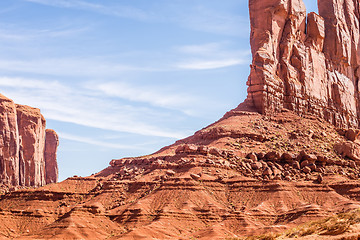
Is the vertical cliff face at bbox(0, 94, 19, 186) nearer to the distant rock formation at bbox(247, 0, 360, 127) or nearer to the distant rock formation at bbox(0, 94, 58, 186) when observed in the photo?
the distant rock formation at bbox(0, 94, 58, 186)

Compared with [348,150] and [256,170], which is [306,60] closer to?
[348,150]

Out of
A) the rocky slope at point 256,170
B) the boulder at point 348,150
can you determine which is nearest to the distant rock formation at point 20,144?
the rocky slope at point 256,170

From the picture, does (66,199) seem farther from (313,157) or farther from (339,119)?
(339,119)

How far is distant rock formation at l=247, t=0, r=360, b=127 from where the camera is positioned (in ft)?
462

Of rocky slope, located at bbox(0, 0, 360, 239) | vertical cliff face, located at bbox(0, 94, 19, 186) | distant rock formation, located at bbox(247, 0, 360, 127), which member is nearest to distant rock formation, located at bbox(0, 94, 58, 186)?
vertical cliff face, located at bbox(0, 94, 19, 186)

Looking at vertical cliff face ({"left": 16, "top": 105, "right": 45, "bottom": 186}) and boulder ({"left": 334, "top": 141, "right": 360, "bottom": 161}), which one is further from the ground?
vertical cliff face ({"left": 16, "top": 105, "right": 45, "bottom": 186})

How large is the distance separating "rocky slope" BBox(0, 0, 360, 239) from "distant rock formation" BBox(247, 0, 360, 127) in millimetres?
230

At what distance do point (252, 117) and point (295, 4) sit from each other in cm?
3003

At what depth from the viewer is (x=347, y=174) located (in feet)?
395

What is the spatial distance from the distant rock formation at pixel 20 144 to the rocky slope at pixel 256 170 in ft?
170

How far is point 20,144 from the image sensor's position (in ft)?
610

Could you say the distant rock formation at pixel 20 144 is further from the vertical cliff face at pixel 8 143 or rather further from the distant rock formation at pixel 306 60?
the distant rock formation at pixel 306 60

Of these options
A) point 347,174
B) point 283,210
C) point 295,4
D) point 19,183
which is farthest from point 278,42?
point 19,183

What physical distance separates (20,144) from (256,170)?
86742mm
